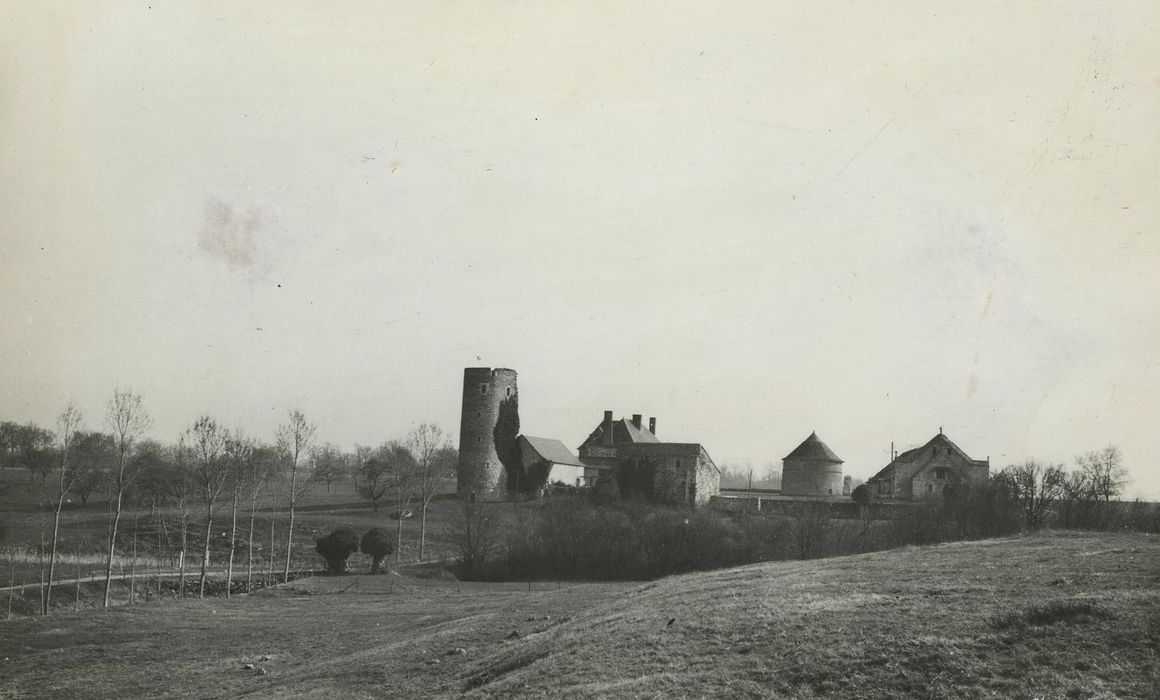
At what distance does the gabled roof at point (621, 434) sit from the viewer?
8119cm

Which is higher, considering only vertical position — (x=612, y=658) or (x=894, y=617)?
(x=894, y=617)

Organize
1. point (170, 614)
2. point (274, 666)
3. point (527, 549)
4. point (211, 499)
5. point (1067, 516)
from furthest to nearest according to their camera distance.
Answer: point (527, 549), point (1067, 516), point (211, 499), point (170, 614), point (274, 666)

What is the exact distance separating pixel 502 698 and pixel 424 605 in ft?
60.2

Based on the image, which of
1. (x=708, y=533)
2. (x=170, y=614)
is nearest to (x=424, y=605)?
(x=170, y=614)

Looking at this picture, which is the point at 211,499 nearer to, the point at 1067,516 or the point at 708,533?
the point at 708,533

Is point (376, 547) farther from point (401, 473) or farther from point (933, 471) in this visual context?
point (933, 471)

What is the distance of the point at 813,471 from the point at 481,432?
27965 mm

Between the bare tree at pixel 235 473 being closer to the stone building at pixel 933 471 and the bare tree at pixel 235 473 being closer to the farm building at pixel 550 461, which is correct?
the farm building at pixel 550 461

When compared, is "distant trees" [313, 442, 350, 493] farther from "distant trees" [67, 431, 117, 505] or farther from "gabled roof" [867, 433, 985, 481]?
"gabled roof" [867, 433, 985, 481]

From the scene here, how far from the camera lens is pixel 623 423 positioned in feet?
271

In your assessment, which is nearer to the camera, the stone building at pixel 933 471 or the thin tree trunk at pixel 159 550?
the thin tree trunk at pixel 159 550

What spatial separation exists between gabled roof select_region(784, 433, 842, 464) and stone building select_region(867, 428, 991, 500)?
24.4ft

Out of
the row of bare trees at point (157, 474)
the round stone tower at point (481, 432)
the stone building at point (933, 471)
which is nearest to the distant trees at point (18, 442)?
the row of bare trees at point (157, 474)

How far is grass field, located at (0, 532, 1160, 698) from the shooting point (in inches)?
429
